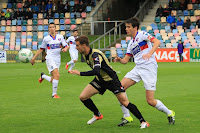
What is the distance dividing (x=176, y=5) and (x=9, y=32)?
16.6 m

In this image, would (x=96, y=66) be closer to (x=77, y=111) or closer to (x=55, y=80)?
(x=77, y=111)

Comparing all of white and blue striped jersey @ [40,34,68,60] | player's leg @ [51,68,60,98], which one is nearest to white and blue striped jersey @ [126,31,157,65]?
player's leg @ [51,68,60,98]

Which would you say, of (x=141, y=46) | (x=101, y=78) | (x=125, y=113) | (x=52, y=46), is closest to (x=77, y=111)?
(x=125, y=113)

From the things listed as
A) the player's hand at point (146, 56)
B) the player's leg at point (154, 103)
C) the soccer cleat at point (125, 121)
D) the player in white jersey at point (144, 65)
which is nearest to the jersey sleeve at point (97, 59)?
the player in white jersey at point (144, 65)

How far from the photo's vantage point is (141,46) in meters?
7.96

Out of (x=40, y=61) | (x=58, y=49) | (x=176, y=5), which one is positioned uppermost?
(x=176, y=5)

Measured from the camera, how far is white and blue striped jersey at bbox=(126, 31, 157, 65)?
7832 millimetres

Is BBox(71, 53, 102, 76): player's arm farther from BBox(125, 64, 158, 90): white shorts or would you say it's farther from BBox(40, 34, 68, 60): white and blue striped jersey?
BBox(40, 34, 68, 60): white and blue striped jersey

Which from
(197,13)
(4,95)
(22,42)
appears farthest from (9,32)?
(4,95)

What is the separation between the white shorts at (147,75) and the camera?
7.64 m

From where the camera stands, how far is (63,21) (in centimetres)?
4194

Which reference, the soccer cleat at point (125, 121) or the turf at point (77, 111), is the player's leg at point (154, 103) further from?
the soccer cleat at point (125, 121)

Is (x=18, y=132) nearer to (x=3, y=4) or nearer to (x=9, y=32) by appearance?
(x=9, y=32)

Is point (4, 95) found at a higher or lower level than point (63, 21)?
lower
